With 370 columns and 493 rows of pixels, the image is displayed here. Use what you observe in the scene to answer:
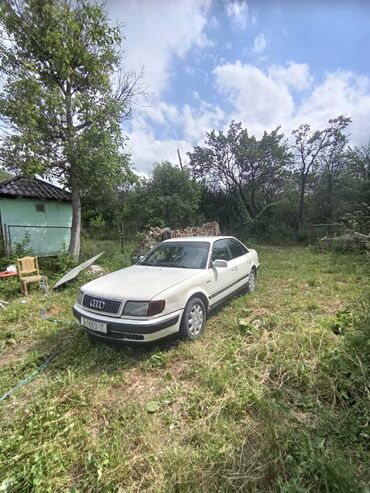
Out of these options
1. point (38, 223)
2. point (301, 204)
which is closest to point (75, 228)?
point (38, 223)

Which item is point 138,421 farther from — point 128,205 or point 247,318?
point 128,205

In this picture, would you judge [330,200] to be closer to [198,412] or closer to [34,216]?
[34,216]

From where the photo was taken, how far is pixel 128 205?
16219 millimetres

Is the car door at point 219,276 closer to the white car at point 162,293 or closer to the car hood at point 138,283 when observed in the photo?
the white car at point 162,293

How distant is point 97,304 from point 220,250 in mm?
2280

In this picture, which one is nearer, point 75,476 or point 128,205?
point 75,476

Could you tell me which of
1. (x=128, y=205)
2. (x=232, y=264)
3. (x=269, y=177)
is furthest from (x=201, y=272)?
(x=269, y=177)

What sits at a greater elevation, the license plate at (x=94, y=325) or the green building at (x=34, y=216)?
the green building at (x=34, y=216)

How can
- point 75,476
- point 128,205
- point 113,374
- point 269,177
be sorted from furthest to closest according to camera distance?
point 269,177 < point 128,205 < point 113,374 < point 75,476

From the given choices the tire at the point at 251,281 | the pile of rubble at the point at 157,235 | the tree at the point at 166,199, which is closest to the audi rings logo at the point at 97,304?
the tire at the point at 251,281

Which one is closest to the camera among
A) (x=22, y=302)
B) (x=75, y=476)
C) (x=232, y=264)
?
(x=75, y=476)

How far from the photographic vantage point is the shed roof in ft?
29.9

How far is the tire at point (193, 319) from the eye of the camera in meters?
3.32

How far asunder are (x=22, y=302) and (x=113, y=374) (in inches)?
147
